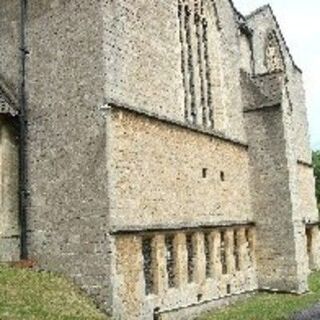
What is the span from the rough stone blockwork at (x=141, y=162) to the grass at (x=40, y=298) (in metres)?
0.45

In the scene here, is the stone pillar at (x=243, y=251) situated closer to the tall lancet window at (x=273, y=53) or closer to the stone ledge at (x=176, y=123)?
the stone ledge at (x=176, y=123)

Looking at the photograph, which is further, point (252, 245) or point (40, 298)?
point (252, 245)

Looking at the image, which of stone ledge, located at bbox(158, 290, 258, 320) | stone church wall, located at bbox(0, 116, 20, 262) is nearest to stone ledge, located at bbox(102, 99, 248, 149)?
stone church wall, located at bbox(0, 116, 20, 262)

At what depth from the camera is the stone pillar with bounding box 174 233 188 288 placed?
16.1 m

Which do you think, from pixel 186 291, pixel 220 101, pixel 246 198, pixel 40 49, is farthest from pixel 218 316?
pixel 40 49

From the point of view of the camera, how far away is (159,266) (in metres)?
15.4

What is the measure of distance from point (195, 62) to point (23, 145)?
687 cm

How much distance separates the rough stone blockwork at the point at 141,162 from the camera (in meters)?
14.4

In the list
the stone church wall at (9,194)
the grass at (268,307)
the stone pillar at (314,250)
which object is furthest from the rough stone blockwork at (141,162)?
the stone pillar at (314,250)

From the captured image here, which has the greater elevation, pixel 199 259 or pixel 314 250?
pixel 199 259

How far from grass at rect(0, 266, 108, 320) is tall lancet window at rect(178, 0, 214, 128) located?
7059mm

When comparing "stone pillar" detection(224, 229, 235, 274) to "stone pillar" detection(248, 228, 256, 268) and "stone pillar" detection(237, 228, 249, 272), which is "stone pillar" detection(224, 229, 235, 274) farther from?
"stone pillar" detection(248, 228, 256, 268)

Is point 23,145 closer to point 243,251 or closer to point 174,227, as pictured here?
point 174,227

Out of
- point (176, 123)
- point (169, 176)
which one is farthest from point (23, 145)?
point (176, 123)
